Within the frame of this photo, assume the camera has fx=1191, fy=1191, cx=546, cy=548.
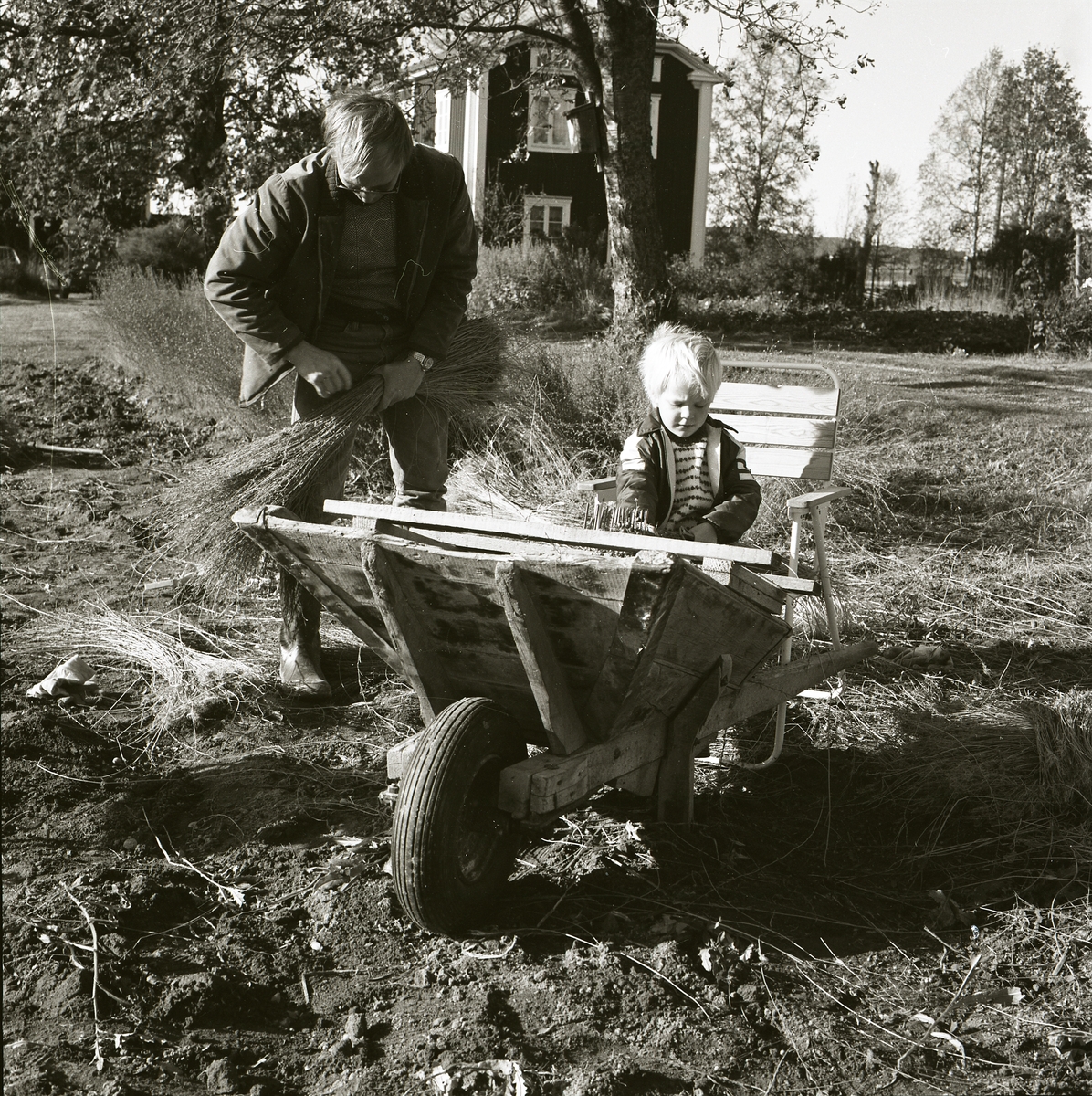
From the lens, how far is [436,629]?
112 inches

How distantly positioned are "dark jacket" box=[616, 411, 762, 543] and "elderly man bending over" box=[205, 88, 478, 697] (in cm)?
78

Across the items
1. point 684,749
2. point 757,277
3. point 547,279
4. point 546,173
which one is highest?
point 546,173

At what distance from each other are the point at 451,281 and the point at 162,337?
7371 mm

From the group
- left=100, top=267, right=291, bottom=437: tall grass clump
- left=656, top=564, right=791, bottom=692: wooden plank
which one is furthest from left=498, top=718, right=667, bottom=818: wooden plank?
left=100, top=267, right=291, bottom=437: tall grass clump

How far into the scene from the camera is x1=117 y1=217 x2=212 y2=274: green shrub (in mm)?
20875

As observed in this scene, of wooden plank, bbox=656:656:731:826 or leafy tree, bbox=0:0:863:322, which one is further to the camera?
leafy tree, bbox=0:0:863:322

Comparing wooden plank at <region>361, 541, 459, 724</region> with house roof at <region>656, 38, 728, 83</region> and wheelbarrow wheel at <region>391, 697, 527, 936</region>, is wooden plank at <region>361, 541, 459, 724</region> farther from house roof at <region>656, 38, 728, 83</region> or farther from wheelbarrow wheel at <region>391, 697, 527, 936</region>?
house roof at <region>656, 38, 728, 83</region>

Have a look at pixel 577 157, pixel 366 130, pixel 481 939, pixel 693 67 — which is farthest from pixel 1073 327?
pixel 693 67

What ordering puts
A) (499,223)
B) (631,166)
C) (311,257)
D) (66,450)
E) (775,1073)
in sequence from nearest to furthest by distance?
1. (775,1073)
2. (311,257)
3. (66,450)
4. (631,166)
5. (499,223)

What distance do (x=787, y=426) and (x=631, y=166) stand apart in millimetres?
8215

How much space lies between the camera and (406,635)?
9.12ft

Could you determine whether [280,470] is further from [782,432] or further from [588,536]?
[782,432]

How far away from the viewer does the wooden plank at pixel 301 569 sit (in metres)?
2.84

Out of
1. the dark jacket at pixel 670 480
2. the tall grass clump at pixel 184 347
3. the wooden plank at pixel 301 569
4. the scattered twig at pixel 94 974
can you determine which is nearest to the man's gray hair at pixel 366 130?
the dark jacket at pixel 670 480
